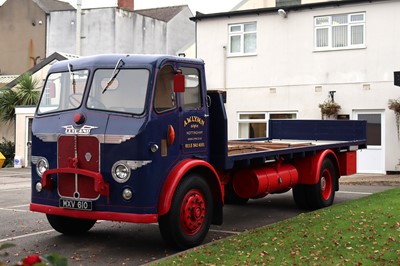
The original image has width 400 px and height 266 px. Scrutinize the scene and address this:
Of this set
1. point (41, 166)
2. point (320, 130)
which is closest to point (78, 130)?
point (41, 166)

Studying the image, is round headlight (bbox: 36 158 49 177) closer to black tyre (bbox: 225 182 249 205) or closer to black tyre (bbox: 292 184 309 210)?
black tyre (bbox: 225 182 249 205)

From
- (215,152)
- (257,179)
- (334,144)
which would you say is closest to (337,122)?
(334,144)

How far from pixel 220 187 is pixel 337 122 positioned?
603cm

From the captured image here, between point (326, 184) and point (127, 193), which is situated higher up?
point (127, 193)

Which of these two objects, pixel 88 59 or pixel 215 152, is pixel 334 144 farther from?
pixel 88 59

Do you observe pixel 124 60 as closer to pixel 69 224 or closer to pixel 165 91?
pixel 165 91

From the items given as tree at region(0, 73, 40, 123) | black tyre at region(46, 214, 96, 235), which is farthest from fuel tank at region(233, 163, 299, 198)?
tree at region(0, 73, 40, 123)

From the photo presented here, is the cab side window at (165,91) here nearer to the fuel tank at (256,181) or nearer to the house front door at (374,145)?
the fuel tank at (256,181)

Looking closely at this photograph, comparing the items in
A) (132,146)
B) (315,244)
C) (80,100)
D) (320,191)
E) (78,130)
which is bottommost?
(315,244)

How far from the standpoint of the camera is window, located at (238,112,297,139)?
23000 millimetres

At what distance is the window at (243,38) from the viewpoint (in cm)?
2359

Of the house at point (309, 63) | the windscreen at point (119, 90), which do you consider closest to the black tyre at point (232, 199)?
the windscreen at point (119, 90)

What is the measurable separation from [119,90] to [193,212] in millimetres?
1948

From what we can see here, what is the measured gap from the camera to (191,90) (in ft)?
29.0
